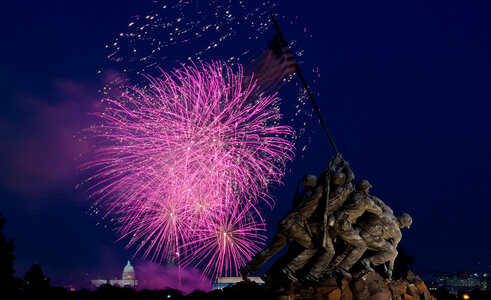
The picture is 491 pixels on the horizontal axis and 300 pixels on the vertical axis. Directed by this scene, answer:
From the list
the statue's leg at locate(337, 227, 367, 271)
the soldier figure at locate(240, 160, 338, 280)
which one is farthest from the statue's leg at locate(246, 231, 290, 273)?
the statue's leg at locate(337, 227, 367, 271)

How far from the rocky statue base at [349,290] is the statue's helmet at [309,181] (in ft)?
10.00

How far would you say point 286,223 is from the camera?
45.8 ft

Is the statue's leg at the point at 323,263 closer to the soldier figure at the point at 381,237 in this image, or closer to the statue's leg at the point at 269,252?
the soldier figure at the point at 381,237

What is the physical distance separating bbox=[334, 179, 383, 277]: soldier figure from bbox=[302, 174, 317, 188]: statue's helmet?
1.17 metres

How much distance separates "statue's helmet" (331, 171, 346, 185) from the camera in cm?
1404

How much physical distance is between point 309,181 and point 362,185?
63.0 inches

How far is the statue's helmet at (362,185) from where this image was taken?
14117mm

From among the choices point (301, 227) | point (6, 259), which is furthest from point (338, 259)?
point (6, 259)

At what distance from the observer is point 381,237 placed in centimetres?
1402

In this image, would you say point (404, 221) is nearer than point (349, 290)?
No

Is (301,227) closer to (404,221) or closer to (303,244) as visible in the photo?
(303,244)

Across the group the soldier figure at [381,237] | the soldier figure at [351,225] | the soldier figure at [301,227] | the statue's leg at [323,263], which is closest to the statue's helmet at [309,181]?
the soldier figure at [301,227]

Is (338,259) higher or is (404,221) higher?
(404,221)

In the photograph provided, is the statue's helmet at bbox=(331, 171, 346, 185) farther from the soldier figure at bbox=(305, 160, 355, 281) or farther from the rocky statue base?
the rocky statue base
